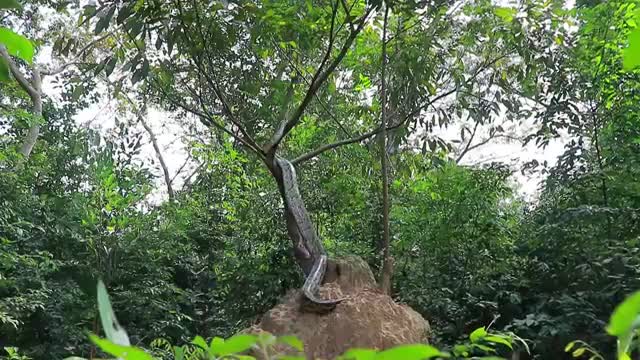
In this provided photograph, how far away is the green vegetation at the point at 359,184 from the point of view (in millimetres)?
2580

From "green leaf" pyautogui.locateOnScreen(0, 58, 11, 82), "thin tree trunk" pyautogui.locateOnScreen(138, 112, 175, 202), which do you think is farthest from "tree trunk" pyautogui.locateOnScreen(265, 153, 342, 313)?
"thin tree trunk" pyautogui.locateOnScreen(138, 112, 175, 202)

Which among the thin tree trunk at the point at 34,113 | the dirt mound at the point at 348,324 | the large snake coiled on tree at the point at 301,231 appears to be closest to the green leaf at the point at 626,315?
the dirt mound at the point at 348,324

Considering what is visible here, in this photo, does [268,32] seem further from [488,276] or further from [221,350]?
[221,350]

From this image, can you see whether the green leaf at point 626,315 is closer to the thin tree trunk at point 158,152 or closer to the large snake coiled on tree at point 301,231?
the large snake coiled on tree at point 301,231

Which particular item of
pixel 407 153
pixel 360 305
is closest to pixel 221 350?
pixel 360 305

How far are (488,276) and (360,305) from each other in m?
0.94

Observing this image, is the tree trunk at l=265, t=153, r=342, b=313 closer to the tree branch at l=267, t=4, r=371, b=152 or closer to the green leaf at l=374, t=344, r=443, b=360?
the tree branch at l=267, t=4, r=371, b=152

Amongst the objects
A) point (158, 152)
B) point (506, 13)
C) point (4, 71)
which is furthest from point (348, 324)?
point (158, 152)

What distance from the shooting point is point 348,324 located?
2.21m

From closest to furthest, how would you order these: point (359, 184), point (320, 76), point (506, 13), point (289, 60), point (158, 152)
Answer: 1. point (506, 13)
2. point (320, 76)
3. point (289, 60)
4. point (359, 184)
5. point (158, 152)

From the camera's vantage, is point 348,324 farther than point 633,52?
Yes

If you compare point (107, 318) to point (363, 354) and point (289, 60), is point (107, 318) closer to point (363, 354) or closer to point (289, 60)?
point (363, 354)

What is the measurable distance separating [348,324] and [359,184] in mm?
1387

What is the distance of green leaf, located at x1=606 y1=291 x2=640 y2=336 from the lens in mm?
261
